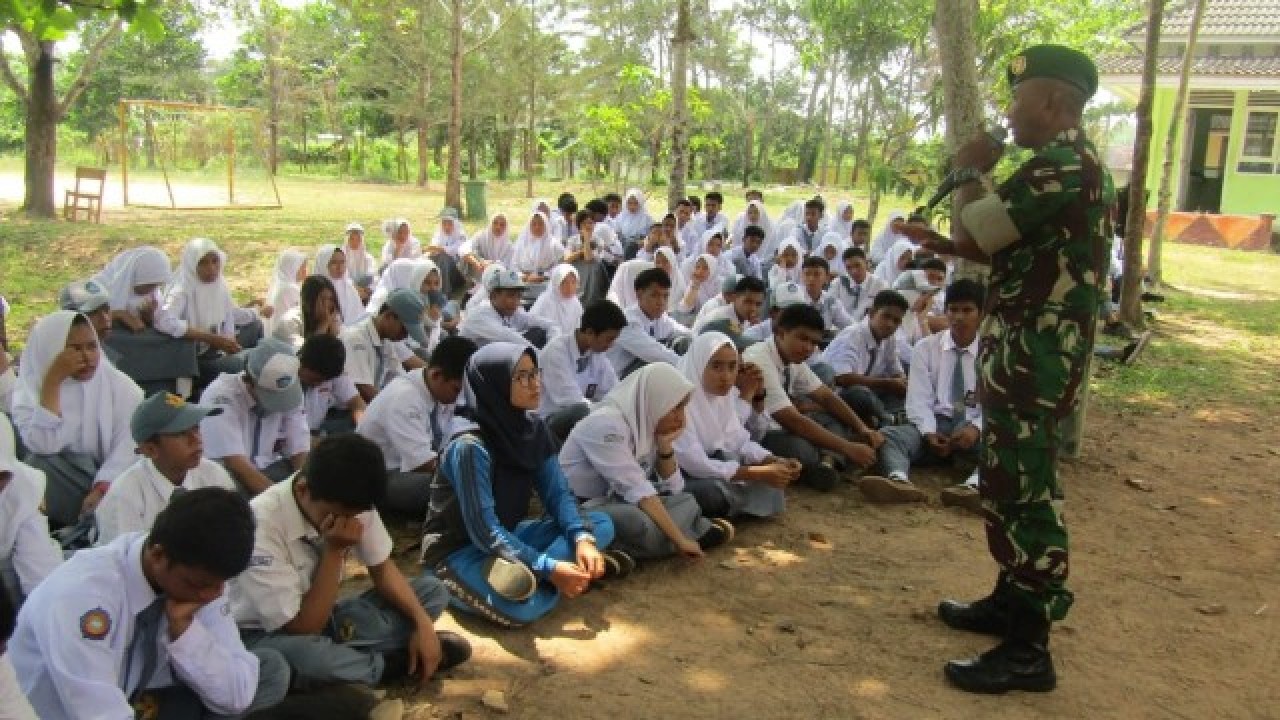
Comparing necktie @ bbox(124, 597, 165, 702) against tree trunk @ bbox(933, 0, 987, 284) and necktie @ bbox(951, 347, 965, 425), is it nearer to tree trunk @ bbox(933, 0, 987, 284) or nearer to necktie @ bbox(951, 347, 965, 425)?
necktie @ bbox(951, 347, 965, 425)

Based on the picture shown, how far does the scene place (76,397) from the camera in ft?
12.4

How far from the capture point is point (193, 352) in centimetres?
576

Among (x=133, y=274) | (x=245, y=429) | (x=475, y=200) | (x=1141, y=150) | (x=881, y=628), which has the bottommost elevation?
(x=881, y=628)

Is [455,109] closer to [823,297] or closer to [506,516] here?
[823,297]

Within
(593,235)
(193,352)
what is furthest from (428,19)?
(193,352)

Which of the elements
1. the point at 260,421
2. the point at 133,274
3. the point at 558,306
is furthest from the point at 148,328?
the point at 558,306

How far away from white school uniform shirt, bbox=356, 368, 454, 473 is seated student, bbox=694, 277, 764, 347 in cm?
251

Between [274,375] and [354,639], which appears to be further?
Answer: [274,375]

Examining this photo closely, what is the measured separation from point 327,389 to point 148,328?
5.65 feet

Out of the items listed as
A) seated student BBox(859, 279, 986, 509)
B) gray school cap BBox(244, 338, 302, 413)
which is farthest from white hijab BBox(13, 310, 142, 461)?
seated student BBox(859, 279, 986, 509)

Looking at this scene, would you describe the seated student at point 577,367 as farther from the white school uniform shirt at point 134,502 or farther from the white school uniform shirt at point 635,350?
the white school uniform shirt at point 134,502

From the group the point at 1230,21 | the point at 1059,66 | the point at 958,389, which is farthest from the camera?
the point at 1230,21

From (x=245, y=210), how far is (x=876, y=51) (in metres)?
10.8

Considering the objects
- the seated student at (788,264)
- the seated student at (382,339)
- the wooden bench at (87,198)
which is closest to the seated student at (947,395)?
the seated student at (382,339)
